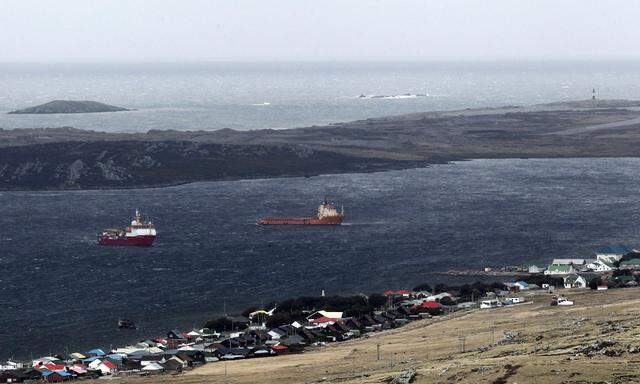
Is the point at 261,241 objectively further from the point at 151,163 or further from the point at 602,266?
the point at 151,163

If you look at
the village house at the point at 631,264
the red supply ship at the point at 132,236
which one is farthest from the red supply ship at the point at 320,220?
the village house at the point at 631,264

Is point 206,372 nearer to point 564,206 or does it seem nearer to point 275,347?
point 275,347

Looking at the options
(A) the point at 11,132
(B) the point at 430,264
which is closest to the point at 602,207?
(B) the point at 430,264

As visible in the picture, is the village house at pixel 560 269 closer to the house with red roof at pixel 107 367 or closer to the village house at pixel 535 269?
the village house at pixel 535 269

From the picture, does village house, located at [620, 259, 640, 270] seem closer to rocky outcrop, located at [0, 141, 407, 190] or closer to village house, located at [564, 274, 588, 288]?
village house, located at [564, 274, 588, 288]

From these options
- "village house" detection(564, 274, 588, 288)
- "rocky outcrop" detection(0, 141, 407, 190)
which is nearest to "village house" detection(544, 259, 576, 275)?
"village house" detection(564, 274, 588, 288)

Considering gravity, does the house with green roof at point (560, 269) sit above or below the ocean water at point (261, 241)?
above
